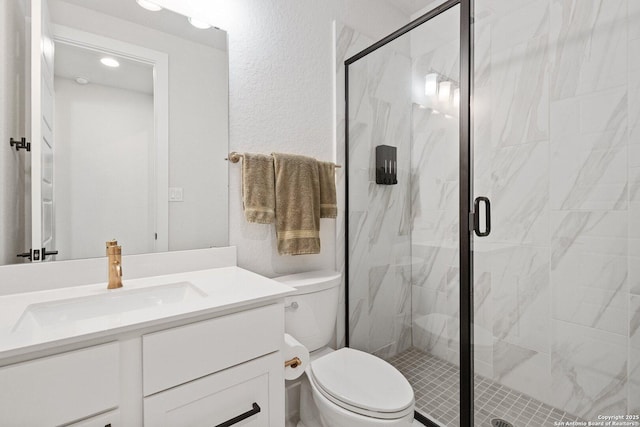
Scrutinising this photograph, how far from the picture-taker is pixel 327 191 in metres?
1.62

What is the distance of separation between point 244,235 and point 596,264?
1421 mm

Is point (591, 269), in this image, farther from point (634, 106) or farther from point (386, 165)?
point (386, 165)

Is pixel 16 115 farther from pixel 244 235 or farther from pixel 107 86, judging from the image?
pixel 244 235

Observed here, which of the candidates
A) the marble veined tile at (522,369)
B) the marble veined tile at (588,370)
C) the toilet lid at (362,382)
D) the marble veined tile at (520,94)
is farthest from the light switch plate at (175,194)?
the marble veined tile at (588,370)

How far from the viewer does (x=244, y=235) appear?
4.62ft

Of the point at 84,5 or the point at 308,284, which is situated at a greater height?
the point at 84,5

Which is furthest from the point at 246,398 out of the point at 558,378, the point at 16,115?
the point at 558,378

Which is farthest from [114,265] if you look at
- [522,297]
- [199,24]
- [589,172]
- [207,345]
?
[589,172]

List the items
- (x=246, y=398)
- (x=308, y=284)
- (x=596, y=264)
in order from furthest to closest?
(x=308, y=284) → (x=596, y=264) → (x=246, y=398)

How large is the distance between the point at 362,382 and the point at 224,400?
0.61 m

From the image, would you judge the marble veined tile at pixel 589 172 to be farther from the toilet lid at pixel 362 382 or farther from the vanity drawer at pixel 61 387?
the vanity drawer at pixel 61 387

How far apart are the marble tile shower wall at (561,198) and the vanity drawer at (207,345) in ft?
2.85

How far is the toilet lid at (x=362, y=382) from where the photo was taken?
1.07 metres

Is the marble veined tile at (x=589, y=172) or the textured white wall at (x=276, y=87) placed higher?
the textured white wall at (x=276, y=87)
